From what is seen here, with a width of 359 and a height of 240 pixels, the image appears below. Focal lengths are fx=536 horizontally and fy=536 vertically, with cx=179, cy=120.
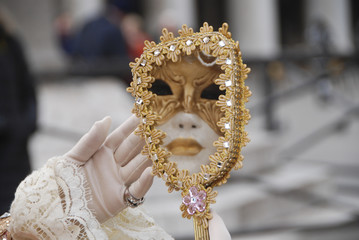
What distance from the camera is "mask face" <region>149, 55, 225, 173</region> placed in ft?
3.01

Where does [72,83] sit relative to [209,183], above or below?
above

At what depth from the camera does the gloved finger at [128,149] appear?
953 millimetres

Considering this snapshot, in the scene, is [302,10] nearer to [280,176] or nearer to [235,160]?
[280,176]

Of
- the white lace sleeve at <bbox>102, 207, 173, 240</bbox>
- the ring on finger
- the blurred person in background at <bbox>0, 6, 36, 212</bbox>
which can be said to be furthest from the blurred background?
the ring on finger

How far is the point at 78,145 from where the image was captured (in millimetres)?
972

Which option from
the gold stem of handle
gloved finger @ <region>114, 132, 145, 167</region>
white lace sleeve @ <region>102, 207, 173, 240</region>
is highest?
gloved finger @ <region>114, 132, 145, 167</region>

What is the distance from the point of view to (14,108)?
239 cm

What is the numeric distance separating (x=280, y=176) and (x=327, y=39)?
107 inches

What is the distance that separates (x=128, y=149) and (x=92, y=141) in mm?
66

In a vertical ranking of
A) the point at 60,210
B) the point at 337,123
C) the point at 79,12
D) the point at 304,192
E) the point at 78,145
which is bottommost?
the point at 60,210

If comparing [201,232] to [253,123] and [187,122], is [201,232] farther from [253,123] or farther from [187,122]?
[253,123]

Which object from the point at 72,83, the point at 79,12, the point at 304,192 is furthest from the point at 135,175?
the point at 79,12

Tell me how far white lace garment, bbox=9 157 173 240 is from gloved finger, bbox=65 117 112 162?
0.02 m

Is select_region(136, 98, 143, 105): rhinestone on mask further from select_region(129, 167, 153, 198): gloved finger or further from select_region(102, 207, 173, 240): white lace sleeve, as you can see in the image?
select_region(102, 207, 173, 240): white lace sleeve
